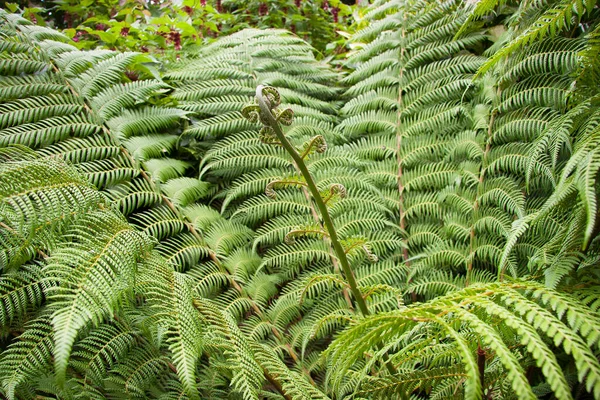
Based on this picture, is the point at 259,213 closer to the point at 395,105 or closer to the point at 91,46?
the point at 395,105

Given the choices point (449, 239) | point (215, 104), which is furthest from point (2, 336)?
point (449, 239)

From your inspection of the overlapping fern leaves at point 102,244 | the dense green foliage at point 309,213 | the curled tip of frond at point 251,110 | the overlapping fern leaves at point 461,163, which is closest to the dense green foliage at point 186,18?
the dense green foliage at point 309,213

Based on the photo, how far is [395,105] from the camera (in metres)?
1.90

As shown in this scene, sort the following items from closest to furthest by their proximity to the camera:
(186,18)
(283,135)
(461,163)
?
(283,135), (461,163), (186,18)

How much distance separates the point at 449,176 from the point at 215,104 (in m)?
1.05

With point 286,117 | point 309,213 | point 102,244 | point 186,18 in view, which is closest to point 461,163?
point 309,213

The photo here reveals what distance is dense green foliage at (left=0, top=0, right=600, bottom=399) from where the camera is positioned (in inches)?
30.9

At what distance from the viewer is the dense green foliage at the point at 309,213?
0.79 m

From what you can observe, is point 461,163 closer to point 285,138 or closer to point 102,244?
point 285,138

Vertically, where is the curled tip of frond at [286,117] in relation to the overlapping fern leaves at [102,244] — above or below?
above

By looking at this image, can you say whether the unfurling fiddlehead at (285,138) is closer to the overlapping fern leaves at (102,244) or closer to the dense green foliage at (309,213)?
the dense green foliage at (309,213)

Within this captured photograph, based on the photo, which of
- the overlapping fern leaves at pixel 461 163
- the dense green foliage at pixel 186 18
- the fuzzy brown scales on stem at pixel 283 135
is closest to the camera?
the fuzzy brown scales on stem at pixel 283 135

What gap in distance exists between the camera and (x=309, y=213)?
64.2 inches

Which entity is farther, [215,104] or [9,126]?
[215,104]
